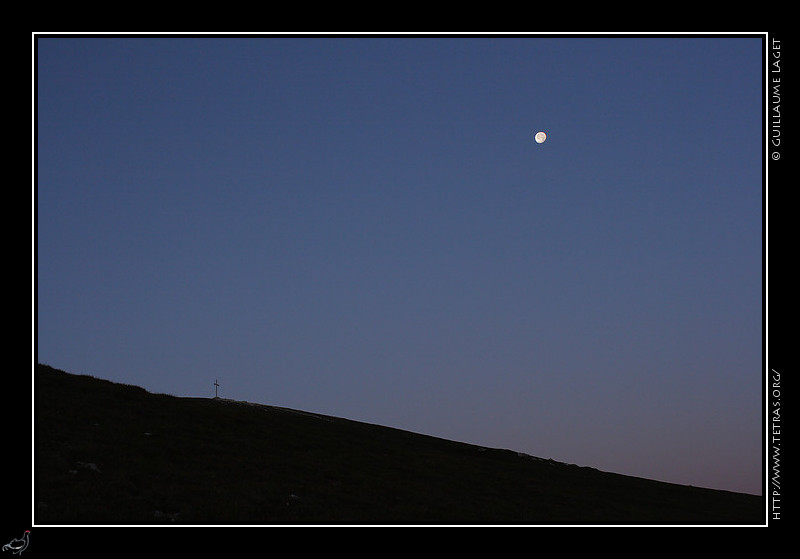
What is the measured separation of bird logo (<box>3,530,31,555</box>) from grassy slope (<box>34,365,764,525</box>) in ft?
17.2

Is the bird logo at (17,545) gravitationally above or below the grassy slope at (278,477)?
above

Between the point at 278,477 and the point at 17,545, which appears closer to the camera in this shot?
the point at 17,545

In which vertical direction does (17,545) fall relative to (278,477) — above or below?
above

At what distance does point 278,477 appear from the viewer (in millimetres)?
37844

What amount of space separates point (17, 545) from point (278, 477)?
22.5 m

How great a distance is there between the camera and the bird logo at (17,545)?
52.2 feet

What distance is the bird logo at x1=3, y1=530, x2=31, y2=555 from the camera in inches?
626

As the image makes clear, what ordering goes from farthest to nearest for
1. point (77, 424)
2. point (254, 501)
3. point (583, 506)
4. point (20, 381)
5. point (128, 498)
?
point (583, 506)
point (77, 424)
point (254, 501)
point (128, 498)
point (20, 381)

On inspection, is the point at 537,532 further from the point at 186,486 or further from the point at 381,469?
the point at 381,469

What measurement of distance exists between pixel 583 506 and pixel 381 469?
1389 cm

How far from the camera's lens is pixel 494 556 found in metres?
16.7

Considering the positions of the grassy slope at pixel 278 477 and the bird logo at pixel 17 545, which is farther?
the grassy slope at pixel 278 477

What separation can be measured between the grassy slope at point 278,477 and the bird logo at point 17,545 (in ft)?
17.2
